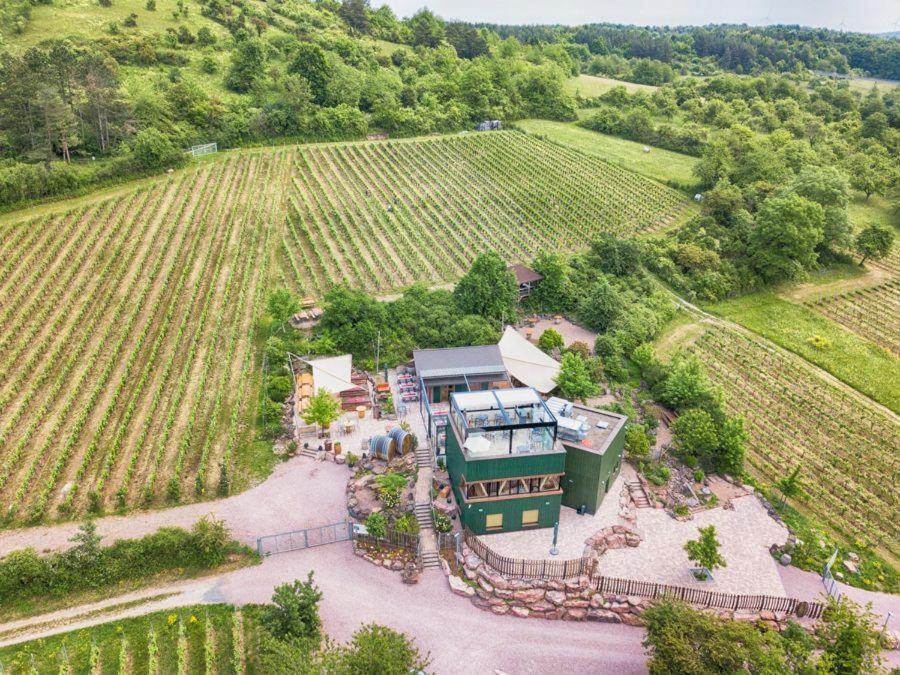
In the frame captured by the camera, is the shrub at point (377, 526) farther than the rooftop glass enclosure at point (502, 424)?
No

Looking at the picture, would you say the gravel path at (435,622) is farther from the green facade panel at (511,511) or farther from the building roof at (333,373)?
the building roof at (333,373)

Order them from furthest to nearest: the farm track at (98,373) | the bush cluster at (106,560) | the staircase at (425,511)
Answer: the farm track at (98,373)
the staircase at (425,511)
the bush cluster at (106,560)

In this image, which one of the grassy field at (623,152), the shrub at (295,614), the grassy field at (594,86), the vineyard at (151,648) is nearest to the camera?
the vineyard at (151,648)

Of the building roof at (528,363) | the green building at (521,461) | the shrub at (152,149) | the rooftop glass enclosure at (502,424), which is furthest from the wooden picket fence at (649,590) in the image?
the shrub at (152,149)

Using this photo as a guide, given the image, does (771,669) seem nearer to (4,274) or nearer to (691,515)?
(691,515)

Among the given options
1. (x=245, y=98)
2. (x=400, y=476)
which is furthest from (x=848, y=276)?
(x=245, y=98)

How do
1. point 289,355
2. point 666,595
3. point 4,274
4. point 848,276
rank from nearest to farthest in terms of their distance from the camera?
1. point 666,595
2. point 289,355
3. point 4,274
4. point 848,276

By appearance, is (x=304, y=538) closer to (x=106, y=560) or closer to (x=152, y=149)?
(x=106, y=560)
